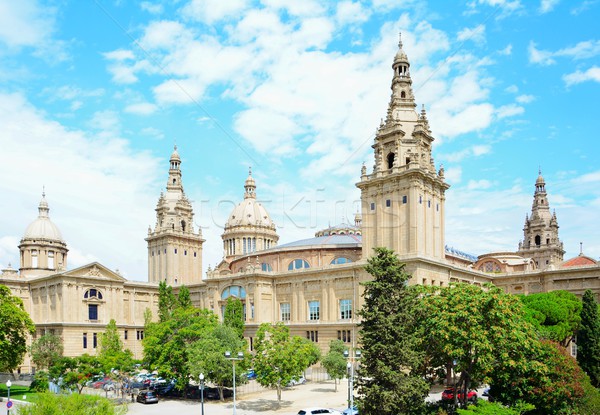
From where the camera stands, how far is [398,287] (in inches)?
1635

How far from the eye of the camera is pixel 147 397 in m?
55.3

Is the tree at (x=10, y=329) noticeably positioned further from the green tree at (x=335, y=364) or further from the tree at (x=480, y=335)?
the tree at (x=480, y=335)

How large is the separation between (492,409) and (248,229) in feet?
280

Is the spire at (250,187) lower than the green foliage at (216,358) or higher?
higher

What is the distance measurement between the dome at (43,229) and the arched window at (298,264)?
46.4m

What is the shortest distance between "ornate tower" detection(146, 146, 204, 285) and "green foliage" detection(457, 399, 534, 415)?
77009 millimetres

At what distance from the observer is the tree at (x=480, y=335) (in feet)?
124

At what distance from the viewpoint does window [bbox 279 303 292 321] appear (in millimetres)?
82175

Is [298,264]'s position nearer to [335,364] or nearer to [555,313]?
[335,364]

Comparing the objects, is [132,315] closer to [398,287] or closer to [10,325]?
[10,325]

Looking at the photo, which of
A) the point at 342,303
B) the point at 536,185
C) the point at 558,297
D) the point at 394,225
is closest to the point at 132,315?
the point at 342,303

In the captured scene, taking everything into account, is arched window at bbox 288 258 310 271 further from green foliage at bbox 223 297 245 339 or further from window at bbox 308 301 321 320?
green foliage at bbox 223 297 245 339

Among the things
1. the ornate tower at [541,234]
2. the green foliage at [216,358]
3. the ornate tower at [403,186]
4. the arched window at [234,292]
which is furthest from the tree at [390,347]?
the ornate tower at [541,234]

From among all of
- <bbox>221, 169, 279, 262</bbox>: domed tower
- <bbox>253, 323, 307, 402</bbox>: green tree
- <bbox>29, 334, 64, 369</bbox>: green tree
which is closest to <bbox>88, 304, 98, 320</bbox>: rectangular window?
<bbox>29, 334, 64, 369</bbox>: green tree
